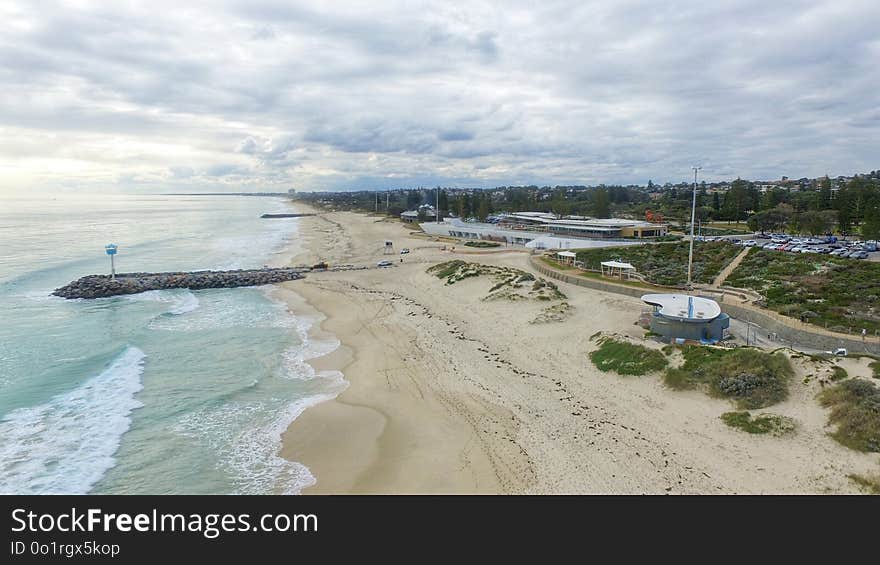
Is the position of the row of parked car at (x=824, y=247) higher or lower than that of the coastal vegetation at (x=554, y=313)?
higher

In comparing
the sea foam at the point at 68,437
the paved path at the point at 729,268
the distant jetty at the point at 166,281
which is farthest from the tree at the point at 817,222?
the sea foam at the point at 68,437

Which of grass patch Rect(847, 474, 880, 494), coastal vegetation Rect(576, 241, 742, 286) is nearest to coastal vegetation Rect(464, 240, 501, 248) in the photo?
coastal vegetation Rect(576, 241, 742, 286)

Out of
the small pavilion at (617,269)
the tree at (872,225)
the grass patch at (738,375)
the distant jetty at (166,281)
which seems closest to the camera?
the grass patch at (738,375)

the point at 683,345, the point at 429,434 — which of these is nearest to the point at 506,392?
the point at 429,434

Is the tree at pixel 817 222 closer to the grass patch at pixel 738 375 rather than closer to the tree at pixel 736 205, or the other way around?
the tree at pixel 736 205

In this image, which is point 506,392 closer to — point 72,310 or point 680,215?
point 72,310

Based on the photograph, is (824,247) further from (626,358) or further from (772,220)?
(626,358)
